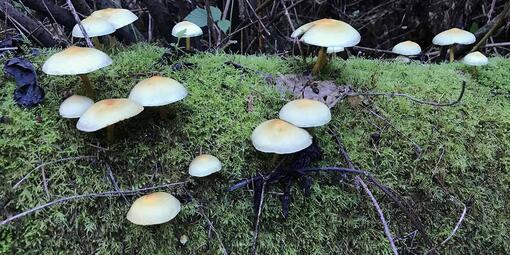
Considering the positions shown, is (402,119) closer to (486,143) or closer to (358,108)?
(358,108)

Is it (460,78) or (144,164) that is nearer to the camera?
(144,164)

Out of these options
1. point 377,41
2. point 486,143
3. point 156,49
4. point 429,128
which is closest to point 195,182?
point 156,49

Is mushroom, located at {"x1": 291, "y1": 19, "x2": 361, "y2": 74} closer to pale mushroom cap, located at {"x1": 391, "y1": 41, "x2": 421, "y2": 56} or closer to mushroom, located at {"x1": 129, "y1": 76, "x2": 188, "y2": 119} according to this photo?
mushroom, located at {"x1": 129, "y1": 76, "x2": 188, "y2": 119}

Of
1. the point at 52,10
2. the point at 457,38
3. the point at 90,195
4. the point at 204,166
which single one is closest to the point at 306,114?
the point at 204,166

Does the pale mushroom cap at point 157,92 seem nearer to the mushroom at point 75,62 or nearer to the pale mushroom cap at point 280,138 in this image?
the mushroom at point 75,62

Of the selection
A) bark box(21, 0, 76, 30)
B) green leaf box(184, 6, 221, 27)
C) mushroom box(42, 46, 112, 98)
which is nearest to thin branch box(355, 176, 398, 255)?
mushroom box(42, 46, 112, 98)

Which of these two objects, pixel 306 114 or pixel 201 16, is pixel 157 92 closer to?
pixel 306 114
